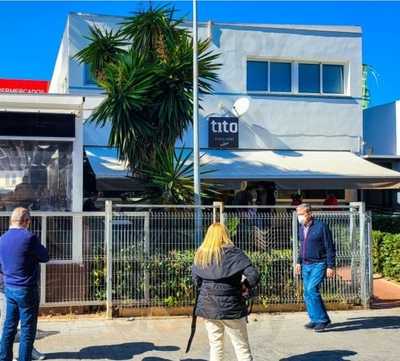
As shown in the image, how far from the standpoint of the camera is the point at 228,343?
7527 mm

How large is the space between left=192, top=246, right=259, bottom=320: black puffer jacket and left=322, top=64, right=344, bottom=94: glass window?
47.9 ft

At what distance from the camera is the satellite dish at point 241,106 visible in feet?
57.2

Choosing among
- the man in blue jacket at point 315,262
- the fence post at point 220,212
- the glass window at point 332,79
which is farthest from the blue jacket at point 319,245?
the glass window at point 332,79

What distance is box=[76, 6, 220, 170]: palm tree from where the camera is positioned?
467 inches

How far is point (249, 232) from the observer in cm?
943

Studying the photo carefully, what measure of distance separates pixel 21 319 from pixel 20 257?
2.01 ft

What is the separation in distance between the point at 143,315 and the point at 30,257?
3217 mm

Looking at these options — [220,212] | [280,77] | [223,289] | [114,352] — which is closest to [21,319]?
[114,352]

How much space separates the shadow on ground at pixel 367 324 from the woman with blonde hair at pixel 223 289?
307 centimetres

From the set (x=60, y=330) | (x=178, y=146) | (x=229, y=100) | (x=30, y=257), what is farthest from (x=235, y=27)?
(x=30, y=257)

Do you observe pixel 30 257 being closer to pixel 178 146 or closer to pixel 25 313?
pixel 25 313

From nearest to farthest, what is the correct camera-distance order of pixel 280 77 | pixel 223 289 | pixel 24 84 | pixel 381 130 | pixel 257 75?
pixel 223 289 → pixel 257 75 → pixel 280 77 → pixel 381 130 → pixel 24 84

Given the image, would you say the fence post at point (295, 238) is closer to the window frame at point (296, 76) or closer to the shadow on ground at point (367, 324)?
the shadow on ground at point (367, 324)

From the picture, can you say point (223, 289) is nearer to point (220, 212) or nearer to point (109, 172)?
point (220, 212)
